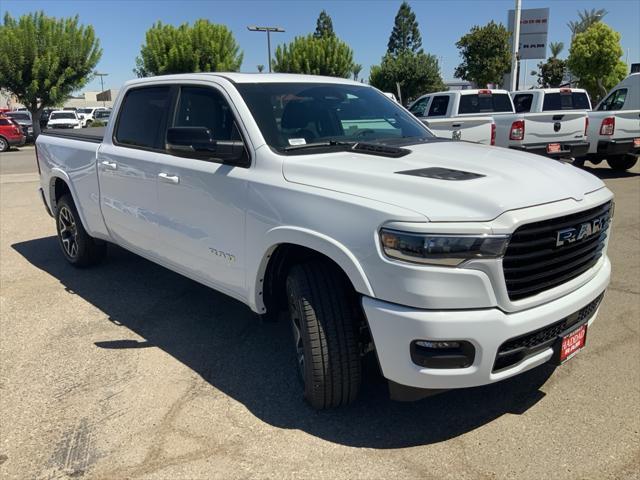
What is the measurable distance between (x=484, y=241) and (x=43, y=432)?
2571 millimetres

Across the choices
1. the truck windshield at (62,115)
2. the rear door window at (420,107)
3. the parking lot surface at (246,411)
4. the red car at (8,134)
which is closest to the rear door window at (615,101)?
the rear door window at (420,107)

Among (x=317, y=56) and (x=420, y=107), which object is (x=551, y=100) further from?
(x=317, y=56)

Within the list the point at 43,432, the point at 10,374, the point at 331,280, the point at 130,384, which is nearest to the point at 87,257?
the point at 10,374

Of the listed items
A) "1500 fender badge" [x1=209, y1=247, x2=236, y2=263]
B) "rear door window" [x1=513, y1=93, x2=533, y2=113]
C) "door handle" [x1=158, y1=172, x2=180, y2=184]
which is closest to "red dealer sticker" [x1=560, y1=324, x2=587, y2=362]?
"1500 fender badge" [x1=209, y1=247, x2=236, y2=263]

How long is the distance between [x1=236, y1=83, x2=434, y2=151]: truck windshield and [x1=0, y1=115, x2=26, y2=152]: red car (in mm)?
25753

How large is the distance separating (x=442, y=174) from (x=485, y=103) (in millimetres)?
11580

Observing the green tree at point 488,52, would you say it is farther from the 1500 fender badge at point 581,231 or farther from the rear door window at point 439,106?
the 1500 fender badge at point 581,231

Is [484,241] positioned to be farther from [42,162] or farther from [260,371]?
[42,162]

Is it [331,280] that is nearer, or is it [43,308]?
[331,280]

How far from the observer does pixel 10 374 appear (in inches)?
148

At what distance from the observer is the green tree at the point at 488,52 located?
4222 cm

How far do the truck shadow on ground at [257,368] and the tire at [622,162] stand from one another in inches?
468

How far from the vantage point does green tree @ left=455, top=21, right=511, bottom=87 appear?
42219 millimetres

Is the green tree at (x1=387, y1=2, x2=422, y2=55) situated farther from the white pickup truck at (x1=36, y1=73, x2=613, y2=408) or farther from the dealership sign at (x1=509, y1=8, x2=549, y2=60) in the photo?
the white pickup truck at (x1=36, y1=73, x2=613, y2=408)
